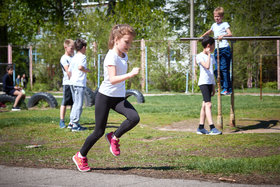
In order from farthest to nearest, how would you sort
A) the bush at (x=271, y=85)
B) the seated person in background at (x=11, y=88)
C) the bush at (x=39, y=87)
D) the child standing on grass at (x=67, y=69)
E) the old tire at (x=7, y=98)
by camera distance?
the bush at (x=39, y=87) < the bush at (x=271, y=85) < the old tire at (x=7, y=98) < the seated person in background at (x=11, y=88) < the child standing on grass at (x=67, y=69)

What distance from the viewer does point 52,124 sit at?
9469 millimetres

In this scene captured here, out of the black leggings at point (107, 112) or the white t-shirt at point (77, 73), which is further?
the white t-shirt at point (77, 73)

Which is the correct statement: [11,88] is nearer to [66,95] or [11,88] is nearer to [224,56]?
[66,95]

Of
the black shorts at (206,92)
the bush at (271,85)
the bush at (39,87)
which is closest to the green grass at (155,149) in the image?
the black shorts at (206,92)

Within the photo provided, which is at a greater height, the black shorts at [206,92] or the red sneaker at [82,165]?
the black shorts at [206,92]

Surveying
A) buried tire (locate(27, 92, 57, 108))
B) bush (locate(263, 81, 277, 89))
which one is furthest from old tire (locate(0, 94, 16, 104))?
bush (locate(263, 81, 277, 89))

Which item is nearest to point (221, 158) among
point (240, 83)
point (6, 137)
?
point (6, 137)

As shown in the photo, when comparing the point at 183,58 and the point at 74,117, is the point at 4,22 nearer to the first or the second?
the point at 183,58

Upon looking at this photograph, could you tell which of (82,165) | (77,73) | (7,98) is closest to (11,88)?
(7,98)

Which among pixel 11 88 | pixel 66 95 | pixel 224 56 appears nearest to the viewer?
pixel 224 56

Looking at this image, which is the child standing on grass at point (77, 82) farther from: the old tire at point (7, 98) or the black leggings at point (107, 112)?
the old tire at point (7, 98)

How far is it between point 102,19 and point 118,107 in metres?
23.0

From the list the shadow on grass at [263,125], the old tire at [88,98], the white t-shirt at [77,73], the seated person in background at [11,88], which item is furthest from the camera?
the old tire at [88,98]

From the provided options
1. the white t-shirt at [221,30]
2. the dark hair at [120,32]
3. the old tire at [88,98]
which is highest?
the white t-shirt at [221,30]
